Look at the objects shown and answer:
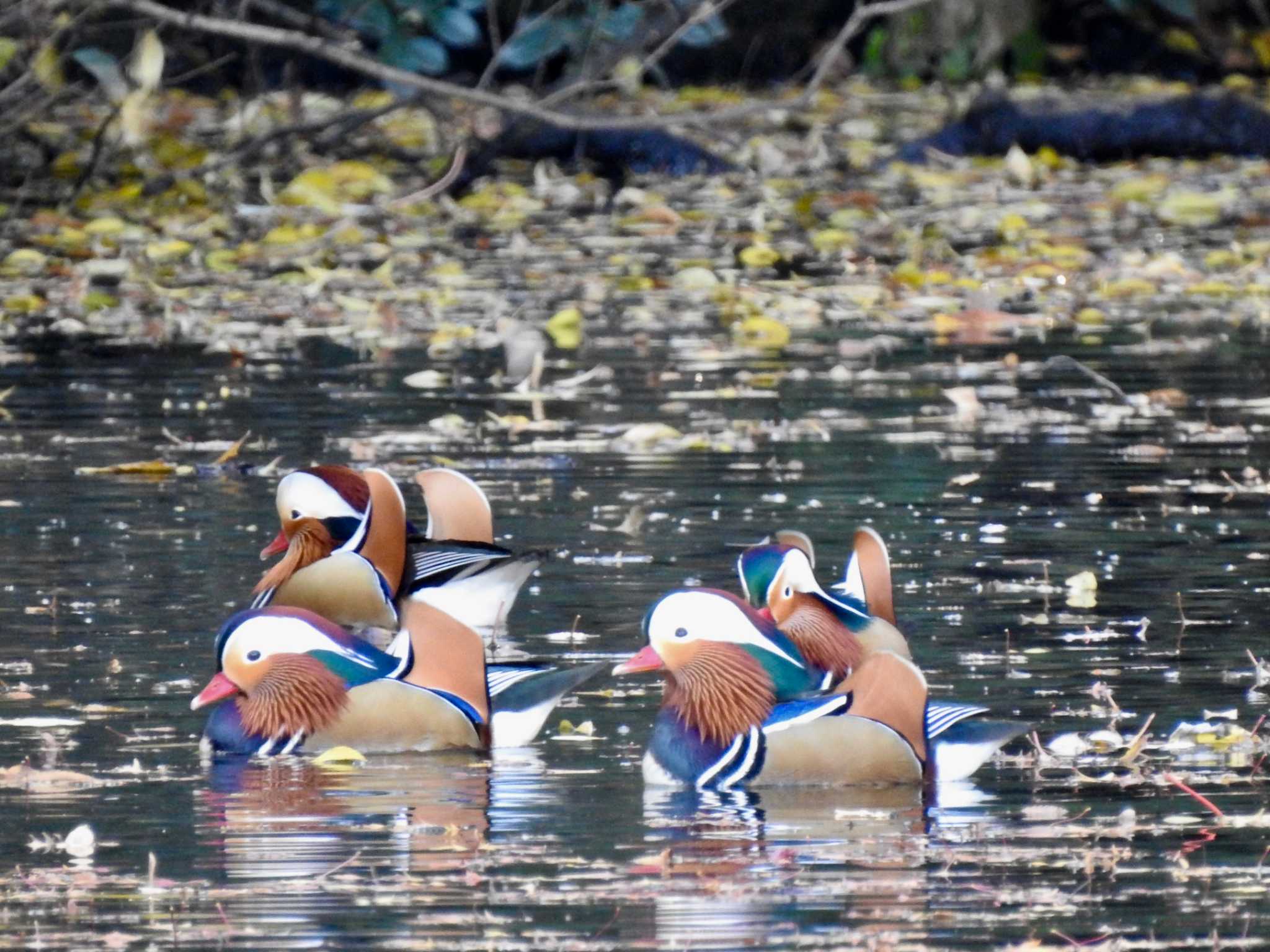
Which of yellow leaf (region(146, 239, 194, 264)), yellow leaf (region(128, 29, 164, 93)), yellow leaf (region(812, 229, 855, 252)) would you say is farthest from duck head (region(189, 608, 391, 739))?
yellow leaf (region(812, 229, 855, 252))

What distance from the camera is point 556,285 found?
48.5 ft

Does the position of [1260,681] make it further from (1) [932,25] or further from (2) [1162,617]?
(1) [932,25]

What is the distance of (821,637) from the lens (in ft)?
21.1

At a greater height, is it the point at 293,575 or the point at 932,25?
the point at 932,25

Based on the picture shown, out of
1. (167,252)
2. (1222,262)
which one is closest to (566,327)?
(167,252)

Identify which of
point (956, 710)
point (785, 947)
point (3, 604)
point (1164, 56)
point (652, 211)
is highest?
point (1164, 56)

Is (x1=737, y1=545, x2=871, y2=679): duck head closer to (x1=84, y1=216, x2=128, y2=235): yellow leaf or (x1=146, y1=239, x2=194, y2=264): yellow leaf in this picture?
(x1=146, y1=239, x2=194, y2=264): yellow leaf

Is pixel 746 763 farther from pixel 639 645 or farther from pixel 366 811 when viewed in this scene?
pixel 639 645

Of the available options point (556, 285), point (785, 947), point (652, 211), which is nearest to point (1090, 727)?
point (785, 947)

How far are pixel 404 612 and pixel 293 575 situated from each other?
95 cm

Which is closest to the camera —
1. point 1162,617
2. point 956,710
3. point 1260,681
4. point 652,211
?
point 956,710

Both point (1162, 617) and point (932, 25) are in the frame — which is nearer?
point (1162, 617)

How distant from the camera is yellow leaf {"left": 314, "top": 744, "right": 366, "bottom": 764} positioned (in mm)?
6016

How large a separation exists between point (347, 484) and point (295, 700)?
153cm
